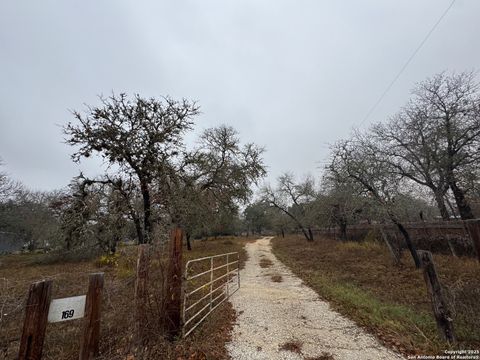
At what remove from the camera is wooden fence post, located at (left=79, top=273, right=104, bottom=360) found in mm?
3275

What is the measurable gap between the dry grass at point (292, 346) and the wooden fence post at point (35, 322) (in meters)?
3.59

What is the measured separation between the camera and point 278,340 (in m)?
4.62

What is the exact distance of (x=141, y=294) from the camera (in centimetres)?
401

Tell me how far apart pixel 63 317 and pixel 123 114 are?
37.7ft

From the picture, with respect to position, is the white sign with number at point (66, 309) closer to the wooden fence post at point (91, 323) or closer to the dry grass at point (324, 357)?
the wooden fence post at point (91, 323)

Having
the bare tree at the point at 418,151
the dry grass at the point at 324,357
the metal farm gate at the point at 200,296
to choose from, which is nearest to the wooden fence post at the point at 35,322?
the metal farm gate at the point at 200,296

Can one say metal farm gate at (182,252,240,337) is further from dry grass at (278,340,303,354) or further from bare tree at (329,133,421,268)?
bare tree at (329,133,421,268)

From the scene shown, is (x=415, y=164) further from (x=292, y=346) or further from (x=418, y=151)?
(x=292, y=346)

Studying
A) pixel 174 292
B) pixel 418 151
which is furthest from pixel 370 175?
pixel 174 292

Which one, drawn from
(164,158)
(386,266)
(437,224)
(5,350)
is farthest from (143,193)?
(437,224)

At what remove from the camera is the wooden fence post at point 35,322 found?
2.81 m

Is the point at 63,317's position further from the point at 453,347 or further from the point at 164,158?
the point at 164,158

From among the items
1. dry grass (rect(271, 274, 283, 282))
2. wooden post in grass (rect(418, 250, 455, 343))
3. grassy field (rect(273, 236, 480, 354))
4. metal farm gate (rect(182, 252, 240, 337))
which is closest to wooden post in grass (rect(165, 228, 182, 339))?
metal farm gate (rect(182, 252, 240, 337))

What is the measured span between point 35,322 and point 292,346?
12.8 ft
